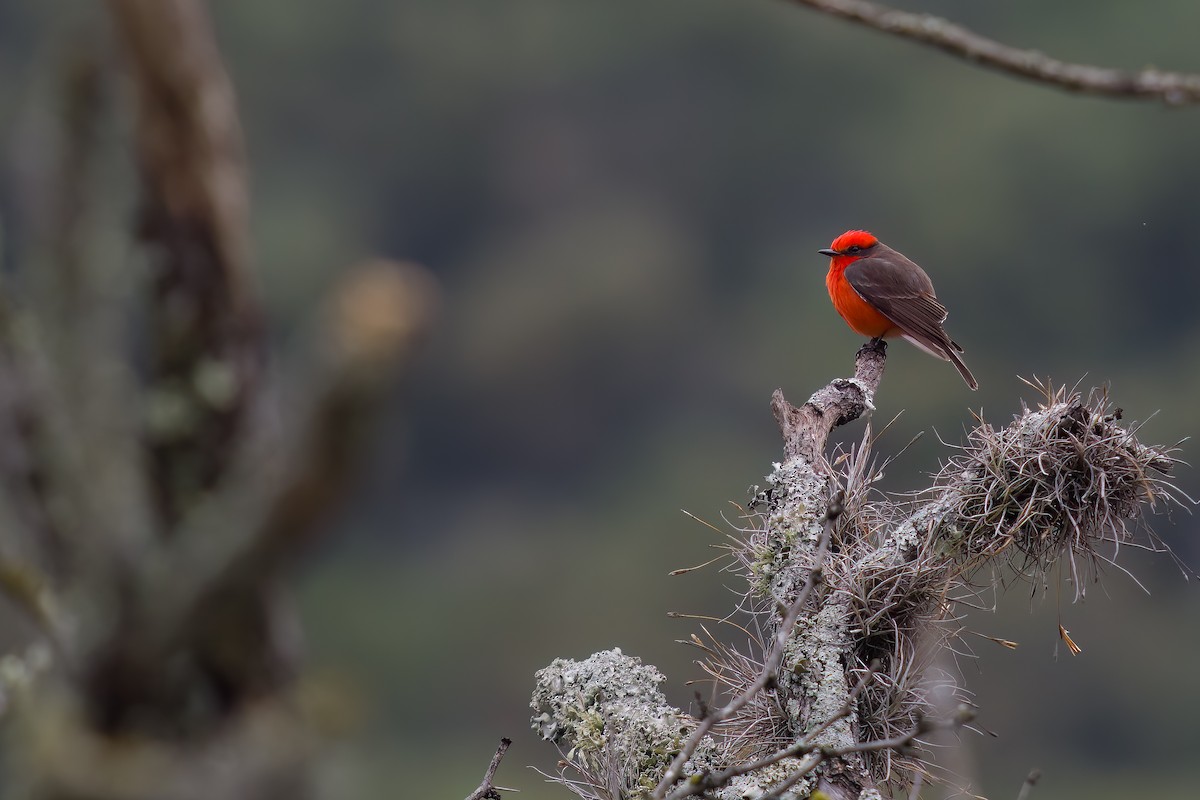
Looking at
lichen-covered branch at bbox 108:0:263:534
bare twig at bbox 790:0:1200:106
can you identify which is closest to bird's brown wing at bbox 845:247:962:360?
bare twig at bbox 790:0:1200:106

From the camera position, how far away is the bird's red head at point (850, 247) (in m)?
10.7

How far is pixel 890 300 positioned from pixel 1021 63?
7265mm

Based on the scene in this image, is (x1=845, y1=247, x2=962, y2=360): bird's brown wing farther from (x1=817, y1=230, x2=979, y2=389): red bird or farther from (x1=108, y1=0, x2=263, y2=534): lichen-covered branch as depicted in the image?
(x1=108, y1=0, x2=263, y2=534): lichen-covered branch

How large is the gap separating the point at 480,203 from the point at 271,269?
17310 millimetres

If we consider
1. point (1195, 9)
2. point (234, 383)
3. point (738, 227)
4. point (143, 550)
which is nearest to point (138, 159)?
point (234, 383)

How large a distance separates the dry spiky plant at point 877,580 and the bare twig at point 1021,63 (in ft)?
6.59

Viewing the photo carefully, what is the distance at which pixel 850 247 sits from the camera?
1074cm

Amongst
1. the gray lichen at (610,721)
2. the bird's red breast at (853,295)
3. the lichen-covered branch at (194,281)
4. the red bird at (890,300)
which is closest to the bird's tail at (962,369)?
the red bird at (890,300)

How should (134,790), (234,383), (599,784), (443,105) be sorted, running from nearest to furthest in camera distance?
1. (134,790)
2. (234,383)
3. (599,784)
4. (443,105)

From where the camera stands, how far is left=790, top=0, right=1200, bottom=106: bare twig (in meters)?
2.76

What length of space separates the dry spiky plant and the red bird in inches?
183

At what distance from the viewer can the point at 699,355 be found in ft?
202

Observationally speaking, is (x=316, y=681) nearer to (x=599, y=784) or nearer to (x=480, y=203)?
(x=599, y=784)

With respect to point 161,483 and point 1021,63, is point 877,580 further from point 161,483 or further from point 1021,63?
point 161,483
